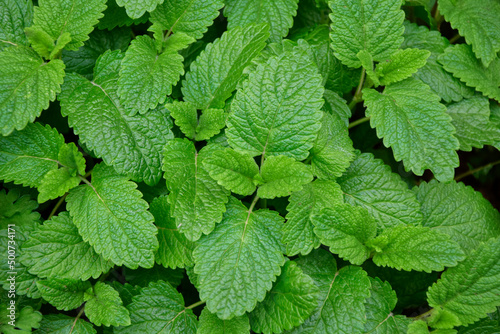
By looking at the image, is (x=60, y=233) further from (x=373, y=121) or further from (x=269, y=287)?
(x=373, y=121)

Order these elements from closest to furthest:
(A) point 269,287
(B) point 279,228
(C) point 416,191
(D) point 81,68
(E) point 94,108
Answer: (A) point 269,287
(B) point 279,228
(E) point 94,108
(C) point 416,191
(D) point 81,68

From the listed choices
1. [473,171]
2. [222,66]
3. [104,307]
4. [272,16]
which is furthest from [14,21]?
[473,171]

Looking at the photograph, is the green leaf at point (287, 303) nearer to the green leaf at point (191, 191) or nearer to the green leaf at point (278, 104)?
the green leaf at point (191, 191)

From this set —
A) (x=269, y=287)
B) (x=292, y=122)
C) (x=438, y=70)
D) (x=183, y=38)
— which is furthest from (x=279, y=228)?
(x=438, y=70)

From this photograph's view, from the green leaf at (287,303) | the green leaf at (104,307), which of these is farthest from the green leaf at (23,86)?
the green leaf at (287,303)

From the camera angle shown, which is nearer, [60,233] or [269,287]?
[269,287]

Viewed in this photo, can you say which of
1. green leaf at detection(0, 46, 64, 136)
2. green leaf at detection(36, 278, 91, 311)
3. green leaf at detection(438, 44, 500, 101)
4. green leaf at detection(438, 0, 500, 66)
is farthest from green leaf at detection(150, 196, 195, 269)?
green leaf at detection(438, 0, 500, 66)
